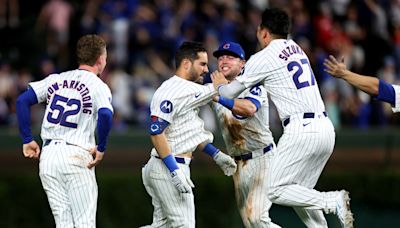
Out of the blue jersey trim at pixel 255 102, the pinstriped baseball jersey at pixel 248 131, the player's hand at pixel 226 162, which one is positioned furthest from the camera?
the pinstriped baseball jersey at pixel 248 131

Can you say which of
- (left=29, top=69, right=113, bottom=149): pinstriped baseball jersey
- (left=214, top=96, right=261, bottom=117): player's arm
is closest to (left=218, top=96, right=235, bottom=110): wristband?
(left=214, top=96, right=261, bottom=117): player's arm

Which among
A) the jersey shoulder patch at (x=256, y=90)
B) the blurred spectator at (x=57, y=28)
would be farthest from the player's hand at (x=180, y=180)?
the blurred spectator at (x=57, y=28)

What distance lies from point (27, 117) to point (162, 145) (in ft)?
4.74

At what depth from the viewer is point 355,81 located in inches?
403

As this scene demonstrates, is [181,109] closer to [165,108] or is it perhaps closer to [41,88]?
[165,108]

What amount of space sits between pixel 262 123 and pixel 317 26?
395 inches

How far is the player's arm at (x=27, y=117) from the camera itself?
11008 millimetres

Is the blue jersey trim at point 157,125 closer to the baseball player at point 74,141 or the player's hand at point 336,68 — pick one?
the baseball player at point 74,141

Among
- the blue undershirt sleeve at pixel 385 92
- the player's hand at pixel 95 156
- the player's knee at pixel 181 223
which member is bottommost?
the player's knee at pixel 181 223

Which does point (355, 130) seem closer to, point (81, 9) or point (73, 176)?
point (81, 9)

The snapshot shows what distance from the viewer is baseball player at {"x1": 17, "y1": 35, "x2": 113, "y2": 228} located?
1071 centimetres

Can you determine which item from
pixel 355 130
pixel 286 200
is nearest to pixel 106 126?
pixel 286 200

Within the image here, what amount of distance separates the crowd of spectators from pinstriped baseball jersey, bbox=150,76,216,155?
7.20 metres

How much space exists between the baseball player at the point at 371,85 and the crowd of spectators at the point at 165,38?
8.18 m
